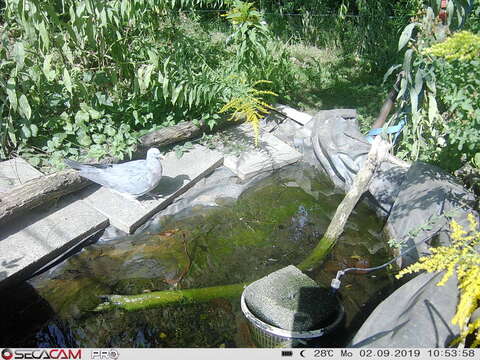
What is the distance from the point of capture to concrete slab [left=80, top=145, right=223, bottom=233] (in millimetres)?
3506

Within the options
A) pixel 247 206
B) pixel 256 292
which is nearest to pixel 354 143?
pixel 247 206

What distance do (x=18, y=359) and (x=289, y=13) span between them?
6.27 m

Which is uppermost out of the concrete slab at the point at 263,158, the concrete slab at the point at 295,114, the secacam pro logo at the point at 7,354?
the concrete slab at the point at 295,114

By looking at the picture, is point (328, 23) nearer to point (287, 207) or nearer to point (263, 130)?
point (263, 130)

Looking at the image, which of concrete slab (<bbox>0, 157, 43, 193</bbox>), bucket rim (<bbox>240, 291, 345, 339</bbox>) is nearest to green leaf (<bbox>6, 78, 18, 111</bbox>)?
concrete slab (<bbox>0, 157, 43, 193</bbox>)

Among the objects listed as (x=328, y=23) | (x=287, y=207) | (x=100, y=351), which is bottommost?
(x=287, y=207)

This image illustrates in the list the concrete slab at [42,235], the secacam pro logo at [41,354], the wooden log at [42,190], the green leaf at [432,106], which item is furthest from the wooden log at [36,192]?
the green leaf at [432,106]

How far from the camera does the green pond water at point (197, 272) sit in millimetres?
2721

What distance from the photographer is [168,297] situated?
2.89 m

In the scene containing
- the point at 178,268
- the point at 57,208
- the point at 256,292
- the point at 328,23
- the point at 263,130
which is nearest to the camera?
the point at 256,292

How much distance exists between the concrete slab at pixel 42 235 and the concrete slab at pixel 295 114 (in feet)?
7.62

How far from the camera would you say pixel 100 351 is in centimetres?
224

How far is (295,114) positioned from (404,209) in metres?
1.86

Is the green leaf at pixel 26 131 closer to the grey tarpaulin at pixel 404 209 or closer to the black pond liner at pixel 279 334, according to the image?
the black pond liner at pixel 279 334
